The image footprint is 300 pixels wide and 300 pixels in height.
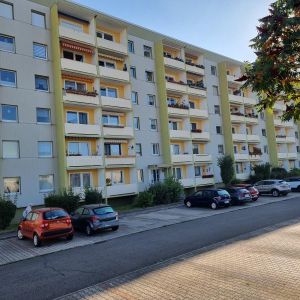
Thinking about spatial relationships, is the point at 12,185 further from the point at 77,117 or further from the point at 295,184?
the point at 295,184

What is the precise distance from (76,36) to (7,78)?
6607mm

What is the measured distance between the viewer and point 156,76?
36625mm

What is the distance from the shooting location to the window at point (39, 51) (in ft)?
91.1

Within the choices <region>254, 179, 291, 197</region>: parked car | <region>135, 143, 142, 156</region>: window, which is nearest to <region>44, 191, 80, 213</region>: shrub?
<region>135, 143, 142, 156</region>: window

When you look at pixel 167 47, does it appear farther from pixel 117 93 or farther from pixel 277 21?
pixel 277 21

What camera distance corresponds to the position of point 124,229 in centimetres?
1994

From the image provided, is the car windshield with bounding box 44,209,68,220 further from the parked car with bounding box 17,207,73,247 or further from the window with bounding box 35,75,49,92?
the window with bounding box 35,75,49,92

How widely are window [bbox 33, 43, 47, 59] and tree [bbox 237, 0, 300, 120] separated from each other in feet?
81.1

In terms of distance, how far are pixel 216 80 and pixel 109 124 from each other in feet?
61.6

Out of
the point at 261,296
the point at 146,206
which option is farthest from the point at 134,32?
the point at 261,296

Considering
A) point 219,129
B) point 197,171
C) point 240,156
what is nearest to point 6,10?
point 197,171

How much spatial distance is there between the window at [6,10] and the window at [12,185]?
39.0ft

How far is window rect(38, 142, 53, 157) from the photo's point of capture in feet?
89.3

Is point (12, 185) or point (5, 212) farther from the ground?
point (12, 185)
